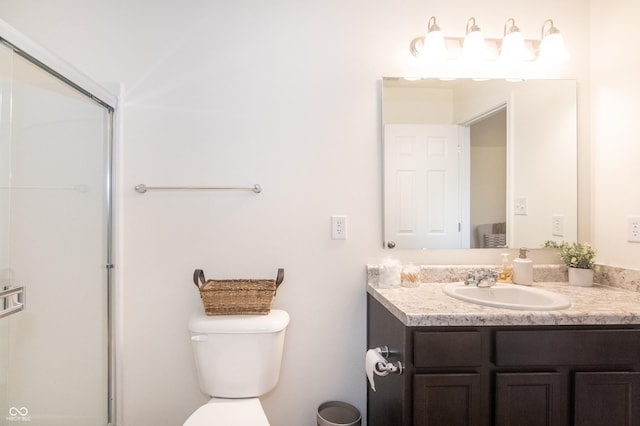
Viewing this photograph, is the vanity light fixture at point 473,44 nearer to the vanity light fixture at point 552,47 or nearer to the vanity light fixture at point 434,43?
the vanity light fixture at point 434,43

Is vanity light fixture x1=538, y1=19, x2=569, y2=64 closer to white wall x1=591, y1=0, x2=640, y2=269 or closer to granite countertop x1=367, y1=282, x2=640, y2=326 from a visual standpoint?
white wall x1=591, y1=0, x2=640, y2=269

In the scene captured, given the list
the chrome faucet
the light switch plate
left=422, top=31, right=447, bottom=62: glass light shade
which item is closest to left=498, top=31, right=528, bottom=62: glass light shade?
left=422, top=31, right=447, bottom=62: glass light shade

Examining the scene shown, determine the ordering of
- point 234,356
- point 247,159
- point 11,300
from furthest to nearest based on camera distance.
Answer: point 247,159 < point 234,356 < point 11,300

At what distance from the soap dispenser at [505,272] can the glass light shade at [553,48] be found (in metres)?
0.94

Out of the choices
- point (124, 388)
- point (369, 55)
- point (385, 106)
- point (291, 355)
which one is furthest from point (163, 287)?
point (369, 55)

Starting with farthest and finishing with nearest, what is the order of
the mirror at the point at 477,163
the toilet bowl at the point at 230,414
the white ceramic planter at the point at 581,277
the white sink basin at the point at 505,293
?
the mirror at the point at 477,163
the white ceramic planter at the point at 581,277
the white sink basin at the point at 505,293
the toilet bowl at the point at 230,414

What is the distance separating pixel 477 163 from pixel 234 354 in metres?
1.42

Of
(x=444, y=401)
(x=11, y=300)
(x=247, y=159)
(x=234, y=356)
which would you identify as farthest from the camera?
(x=247, y=159)

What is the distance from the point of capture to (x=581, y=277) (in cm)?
140

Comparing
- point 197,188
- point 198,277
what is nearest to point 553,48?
point 197,188

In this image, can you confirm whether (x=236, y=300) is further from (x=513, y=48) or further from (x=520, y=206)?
(x=513, y=48)

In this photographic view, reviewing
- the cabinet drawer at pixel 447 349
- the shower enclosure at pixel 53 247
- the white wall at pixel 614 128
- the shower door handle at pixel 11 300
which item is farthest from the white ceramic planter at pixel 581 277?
the shower door handle at pixel 11 300

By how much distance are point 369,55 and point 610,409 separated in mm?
1651

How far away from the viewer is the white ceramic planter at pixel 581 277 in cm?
139
